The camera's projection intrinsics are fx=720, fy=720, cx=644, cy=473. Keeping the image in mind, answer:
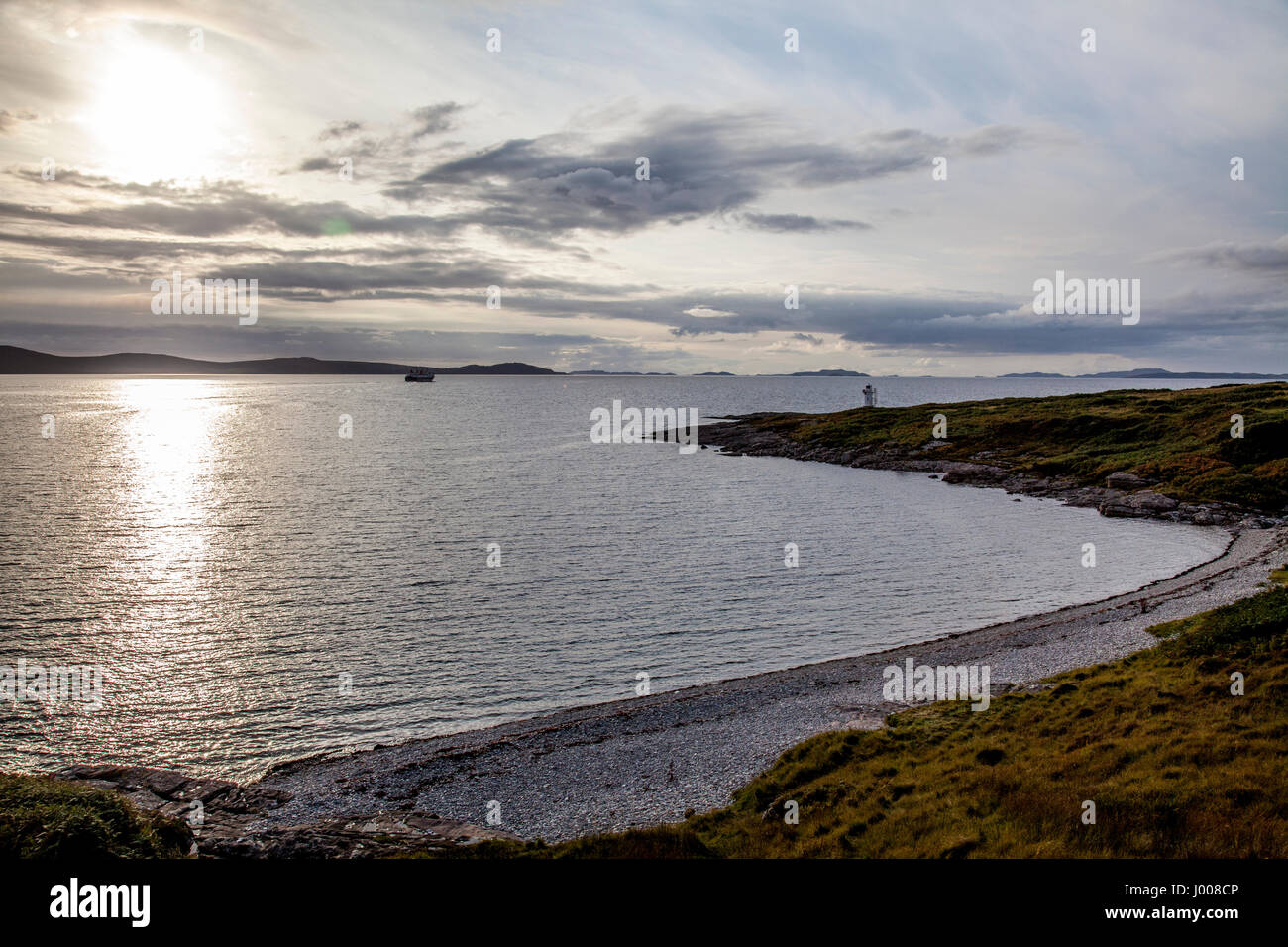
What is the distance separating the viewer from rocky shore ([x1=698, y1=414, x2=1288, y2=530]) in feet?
231

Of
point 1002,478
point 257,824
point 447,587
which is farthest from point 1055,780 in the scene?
point 1002,478

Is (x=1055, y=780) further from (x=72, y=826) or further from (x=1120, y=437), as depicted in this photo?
(x=1120, y=437)

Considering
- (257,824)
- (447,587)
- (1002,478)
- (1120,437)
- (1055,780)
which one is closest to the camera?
(1055,780)

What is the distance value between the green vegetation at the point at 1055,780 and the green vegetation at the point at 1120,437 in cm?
6271

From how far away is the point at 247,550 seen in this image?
57781mm

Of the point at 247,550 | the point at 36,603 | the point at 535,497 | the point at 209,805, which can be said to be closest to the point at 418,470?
the point at 535,497

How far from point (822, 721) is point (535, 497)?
197 ft

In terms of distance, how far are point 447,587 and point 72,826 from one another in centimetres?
3243

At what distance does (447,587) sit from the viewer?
160 ft

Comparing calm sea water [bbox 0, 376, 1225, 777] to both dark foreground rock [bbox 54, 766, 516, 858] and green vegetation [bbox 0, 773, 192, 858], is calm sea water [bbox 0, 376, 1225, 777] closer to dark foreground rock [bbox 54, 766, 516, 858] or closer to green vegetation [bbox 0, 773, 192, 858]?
dark foreground rock [bbox 54, 766, 516, 858]

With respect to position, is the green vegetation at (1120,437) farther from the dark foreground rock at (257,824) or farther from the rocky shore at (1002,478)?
the dark foreground rock at (257,824)

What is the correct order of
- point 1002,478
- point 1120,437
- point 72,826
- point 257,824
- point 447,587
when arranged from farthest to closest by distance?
point 1120,437
point 1002,478
point 447,587
point 257,824
point 72,826

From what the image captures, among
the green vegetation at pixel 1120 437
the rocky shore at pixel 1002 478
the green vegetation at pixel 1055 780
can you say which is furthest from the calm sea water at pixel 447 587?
the green vegetation at pixel 1120 437
